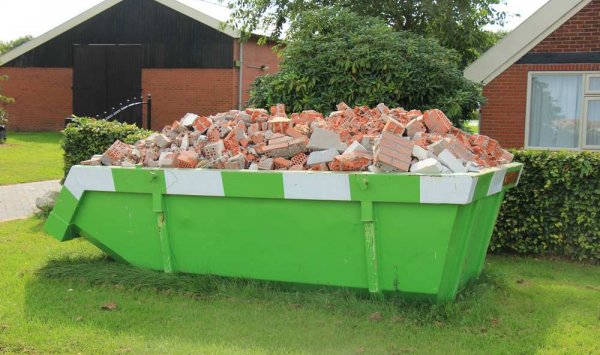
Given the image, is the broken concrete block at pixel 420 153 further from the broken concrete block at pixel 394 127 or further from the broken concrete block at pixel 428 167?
the broken concrete block at pixel 394 127

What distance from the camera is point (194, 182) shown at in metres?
5.71

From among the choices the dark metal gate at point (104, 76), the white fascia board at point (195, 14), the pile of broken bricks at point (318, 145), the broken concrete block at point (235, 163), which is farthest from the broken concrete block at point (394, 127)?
the dark metal gate at point (104, 76)

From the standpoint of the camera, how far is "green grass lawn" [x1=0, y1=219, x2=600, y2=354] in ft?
15.6

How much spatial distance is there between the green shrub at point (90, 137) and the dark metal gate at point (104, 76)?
17769 millimetres

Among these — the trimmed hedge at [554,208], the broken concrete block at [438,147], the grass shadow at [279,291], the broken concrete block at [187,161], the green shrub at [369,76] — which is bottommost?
the grass shadow at [279,291]

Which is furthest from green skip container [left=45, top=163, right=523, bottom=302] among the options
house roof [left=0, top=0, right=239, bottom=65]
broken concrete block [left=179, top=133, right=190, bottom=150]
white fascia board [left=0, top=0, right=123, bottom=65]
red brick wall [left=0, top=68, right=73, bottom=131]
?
red brick wall [left=0, top=68, right=73, bottom=131]

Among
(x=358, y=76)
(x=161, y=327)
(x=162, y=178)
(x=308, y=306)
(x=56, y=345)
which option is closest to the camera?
(x=56, y=345)

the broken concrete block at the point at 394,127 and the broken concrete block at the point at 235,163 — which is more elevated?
the broken concrete block at the point at 394,127

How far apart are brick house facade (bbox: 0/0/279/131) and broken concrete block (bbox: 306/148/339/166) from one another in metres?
18.5

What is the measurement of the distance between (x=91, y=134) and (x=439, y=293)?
574 centimetres

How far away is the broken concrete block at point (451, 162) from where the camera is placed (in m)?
5.16

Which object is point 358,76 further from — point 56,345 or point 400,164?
point 56,345

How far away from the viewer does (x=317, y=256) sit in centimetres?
548

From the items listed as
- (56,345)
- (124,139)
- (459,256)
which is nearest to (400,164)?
(459,256)
